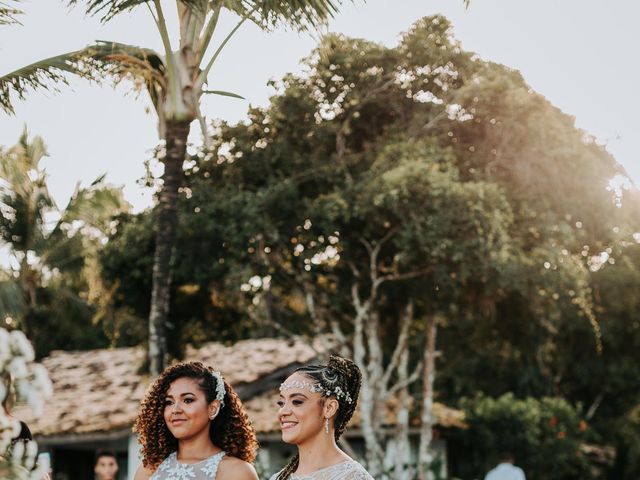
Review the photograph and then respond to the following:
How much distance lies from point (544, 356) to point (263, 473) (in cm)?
1187

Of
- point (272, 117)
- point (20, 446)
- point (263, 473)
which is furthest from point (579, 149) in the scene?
point (20, 446)

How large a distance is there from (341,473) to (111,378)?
2532 cm

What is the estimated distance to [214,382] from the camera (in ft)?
17.4

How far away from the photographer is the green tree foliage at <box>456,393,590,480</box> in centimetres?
2711

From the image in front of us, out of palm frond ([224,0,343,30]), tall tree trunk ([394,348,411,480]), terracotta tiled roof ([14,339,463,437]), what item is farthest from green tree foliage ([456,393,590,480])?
palm frond ([224,0,343,30])

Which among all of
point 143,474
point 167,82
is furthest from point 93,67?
point 143,474

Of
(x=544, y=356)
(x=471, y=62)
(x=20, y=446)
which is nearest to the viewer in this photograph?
(x=20, y=446)

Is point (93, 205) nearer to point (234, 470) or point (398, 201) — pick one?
point (398, 201)

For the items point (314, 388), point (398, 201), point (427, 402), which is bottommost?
point (314, 388)

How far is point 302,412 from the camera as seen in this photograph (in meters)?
4.75

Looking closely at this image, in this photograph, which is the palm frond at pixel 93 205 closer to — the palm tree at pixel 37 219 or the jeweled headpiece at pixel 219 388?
the palm tree at pixel 37 219

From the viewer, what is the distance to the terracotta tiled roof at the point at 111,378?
23812 millimetres

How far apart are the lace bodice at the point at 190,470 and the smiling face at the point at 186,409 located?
0.14 metres

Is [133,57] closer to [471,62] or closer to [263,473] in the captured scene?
[471,62]
